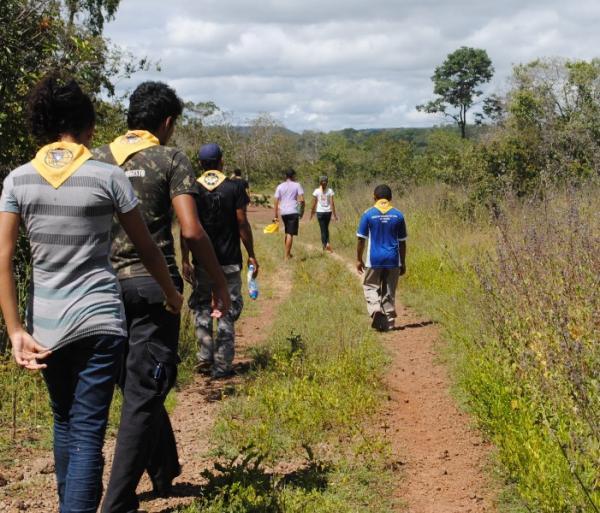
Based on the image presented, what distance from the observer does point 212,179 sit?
276 inches

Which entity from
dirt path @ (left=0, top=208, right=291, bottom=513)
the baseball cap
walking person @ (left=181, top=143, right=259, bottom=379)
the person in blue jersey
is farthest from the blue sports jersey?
the baseball cap

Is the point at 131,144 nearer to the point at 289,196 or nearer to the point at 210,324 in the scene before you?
the point at 210,324

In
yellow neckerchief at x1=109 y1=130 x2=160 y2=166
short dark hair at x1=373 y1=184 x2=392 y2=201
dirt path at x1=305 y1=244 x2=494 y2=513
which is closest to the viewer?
yellow neckerchief at x1=109 y1=130 x2=160 y2=166

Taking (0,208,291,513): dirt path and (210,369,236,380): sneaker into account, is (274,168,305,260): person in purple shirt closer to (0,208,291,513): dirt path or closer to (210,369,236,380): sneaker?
(0,208,291,513): dirt path

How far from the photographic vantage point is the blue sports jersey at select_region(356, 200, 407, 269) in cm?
893

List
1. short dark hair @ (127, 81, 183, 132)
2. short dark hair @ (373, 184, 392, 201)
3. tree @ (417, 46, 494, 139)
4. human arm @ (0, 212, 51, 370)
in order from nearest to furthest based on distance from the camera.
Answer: human arm @ (0, 212, 51, 370) → short dark hair @ (127, 81, 183, 132) → short dark hair @ (373, 184, 392, 201) → tree @ (417, 46, 494, 139)

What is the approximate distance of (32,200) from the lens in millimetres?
2934

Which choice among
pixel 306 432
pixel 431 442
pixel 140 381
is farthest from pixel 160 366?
pixel 431 442

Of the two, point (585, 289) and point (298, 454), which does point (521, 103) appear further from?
point (298, 454)

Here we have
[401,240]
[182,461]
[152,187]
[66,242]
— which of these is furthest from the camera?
[401,240]

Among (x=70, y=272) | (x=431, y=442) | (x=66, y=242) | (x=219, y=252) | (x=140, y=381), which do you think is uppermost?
(x=66, y=242)

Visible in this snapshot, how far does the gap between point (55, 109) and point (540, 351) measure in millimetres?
3519

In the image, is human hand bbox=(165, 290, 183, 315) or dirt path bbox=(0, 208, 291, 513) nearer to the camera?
human hand bbox=(165, 290, 183, 315)

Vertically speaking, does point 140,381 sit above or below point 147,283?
below
